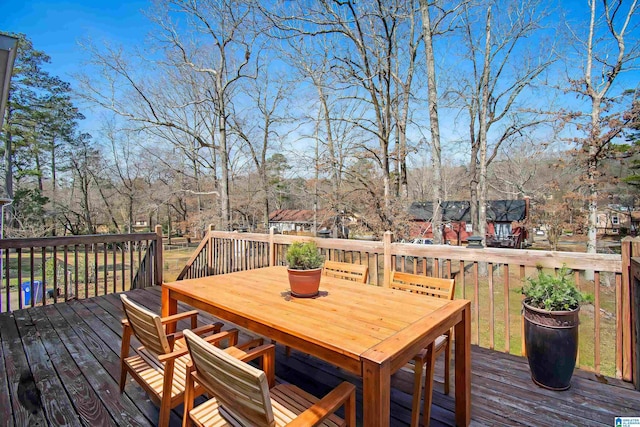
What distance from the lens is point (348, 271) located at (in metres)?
2.94

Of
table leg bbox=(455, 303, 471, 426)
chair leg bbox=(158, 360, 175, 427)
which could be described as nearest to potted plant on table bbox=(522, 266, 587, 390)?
table leg bbox=(455, 303, 471, 426)

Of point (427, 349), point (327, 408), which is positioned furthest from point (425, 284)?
point (327, 408)

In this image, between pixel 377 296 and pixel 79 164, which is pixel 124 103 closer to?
pixel 79 164

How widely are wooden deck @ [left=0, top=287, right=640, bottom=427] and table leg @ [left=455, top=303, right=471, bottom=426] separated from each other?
9 centimetres

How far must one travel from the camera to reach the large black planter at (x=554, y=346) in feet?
7.14

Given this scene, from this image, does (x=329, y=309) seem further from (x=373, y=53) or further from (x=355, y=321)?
(x=373, y=53)

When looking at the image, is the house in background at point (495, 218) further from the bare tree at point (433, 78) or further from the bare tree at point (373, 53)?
the bare tree at point (433, 78)

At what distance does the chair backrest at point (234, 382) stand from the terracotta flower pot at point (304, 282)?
83 centimetres

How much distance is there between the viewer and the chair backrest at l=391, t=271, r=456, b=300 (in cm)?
233

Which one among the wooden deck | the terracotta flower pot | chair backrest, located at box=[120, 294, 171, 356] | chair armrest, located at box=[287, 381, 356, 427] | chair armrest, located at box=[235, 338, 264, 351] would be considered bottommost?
the wooden deck

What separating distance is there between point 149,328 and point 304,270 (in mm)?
920

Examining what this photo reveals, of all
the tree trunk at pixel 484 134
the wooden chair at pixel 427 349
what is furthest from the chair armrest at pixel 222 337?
the tree trunk at pixel 484 134

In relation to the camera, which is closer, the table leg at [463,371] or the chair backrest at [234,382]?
the chair backrest at [234,382]

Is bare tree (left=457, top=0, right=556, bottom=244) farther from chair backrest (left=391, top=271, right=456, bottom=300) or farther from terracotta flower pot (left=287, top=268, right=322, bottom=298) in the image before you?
terracotta flower pot (left=287, top=268, right=322, bottom=298)
